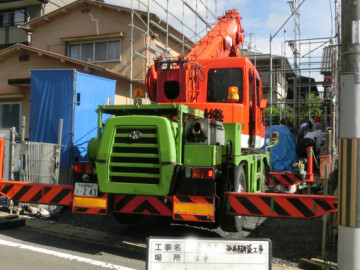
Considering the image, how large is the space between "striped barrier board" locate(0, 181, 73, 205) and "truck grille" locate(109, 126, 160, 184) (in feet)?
3.44

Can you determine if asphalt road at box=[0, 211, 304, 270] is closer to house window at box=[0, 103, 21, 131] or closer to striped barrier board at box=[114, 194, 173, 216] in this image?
striped barrier board at box=[114, 194, 173, 216]

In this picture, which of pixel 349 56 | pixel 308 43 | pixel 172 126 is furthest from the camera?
pixel 308 43

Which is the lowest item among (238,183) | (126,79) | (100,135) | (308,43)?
(238,183)

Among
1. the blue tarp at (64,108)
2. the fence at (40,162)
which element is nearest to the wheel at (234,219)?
the fence at (40,162)

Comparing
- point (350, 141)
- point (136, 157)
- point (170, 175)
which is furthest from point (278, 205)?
point (136, 157)

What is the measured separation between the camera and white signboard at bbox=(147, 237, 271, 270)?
2.76m

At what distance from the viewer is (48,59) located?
1452 centimetres

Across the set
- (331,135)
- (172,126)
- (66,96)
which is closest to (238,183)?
(172,126)

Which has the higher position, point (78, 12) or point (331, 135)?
point (78, 12)

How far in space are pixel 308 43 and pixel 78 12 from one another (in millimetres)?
10933

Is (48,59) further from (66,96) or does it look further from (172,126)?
(172,126)

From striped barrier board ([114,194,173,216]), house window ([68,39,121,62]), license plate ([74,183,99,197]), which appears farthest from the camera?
house window ([68,39,121,62])

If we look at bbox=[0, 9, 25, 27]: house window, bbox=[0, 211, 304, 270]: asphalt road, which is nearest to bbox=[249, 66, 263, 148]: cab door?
bbox=[0, 211, 304, 270]: asphalt road

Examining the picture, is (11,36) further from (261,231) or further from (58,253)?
(261,231)
